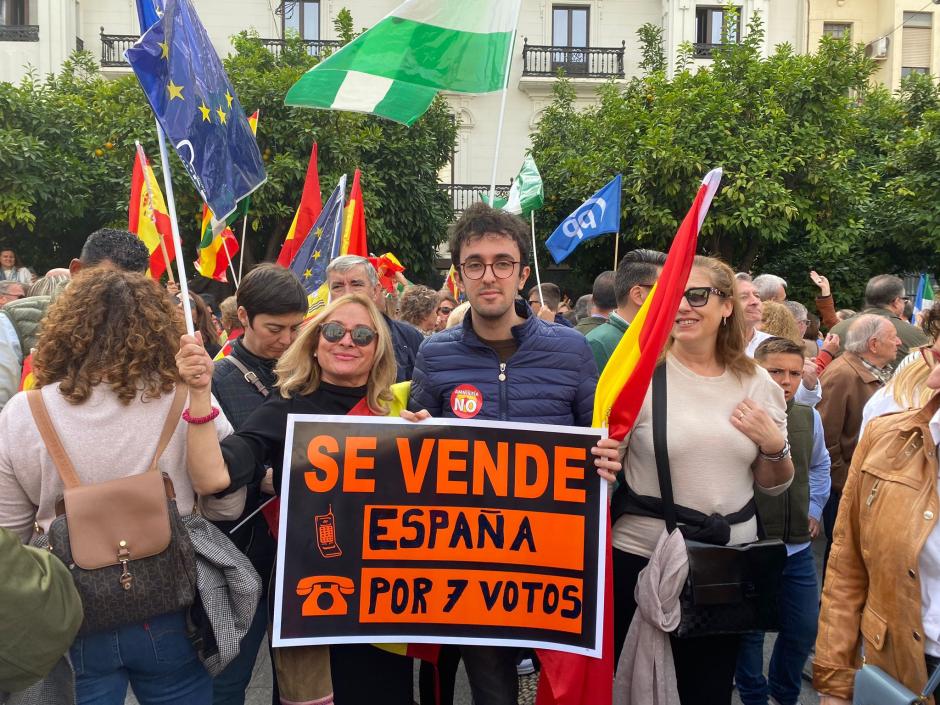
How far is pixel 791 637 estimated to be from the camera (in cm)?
409

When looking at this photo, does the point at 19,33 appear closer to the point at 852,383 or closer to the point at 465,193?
the point at 465,193

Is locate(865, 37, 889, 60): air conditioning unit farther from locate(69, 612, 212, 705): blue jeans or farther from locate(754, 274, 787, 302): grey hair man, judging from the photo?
locate(69, 612, 212, 705): blue jeans

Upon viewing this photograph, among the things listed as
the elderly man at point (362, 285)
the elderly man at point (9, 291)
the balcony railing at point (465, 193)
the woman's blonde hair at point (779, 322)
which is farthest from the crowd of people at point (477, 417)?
the balcony railing at point (465, 193)

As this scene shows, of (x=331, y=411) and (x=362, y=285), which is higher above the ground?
(x=362, y=285)

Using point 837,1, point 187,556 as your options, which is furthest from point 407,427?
point 837,1

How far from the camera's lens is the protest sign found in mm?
2994

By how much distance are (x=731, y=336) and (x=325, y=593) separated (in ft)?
5.55

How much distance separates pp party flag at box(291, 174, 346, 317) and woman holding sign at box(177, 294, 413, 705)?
11.5ft

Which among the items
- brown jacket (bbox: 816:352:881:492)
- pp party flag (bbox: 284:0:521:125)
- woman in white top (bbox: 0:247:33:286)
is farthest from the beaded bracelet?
woman in white top (bbox: 0:247:33:286)

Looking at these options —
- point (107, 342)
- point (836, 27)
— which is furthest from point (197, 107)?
point (836, 27)

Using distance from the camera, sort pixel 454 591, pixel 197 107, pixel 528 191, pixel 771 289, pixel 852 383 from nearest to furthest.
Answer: pixel 454 591 → pixel 197 107 → pixel 852 383 → pixel 771 289 → pixel 528 191

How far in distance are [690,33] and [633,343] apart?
24.7m

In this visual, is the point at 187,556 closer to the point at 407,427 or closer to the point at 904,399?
the point at 407,427

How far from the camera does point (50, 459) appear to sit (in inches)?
99.0
